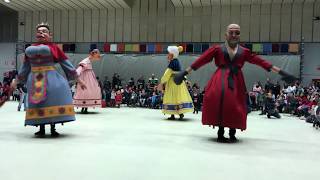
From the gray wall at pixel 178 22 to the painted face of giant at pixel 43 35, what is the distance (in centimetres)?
1152

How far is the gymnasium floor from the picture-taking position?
289 centimetres

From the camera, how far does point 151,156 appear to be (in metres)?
3.57

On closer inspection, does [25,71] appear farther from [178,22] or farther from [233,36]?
[178,22]

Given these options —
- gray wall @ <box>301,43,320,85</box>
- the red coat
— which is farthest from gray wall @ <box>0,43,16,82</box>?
the red coat

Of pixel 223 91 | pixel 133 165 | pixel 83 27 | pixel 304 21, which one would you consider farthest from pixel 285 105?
pixel 83 27

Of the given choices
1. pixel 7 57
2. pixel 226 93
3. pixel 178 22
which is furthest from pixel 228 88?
pixel 7 57

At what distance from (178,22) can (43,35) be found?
11925 millimetres

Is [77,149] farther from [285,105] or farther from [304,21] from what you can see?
[304,21]

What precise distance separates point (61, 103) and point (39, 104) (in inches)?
10.5

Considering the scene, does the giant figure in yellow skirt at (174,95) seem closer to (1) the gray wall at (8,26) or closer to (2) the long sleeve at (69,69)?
(2) the long sleeve at (69,69)

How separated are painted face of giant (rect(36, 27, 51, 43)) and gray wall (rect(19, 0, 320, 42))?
37.8 ft

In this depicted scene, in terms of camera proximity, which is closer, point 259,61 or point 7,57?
point 259,61

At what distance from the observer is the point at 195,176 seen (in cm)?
284

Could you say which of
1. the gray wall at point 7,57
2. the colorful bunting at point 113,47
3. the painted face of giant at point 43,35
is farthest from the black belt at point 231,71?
the gray wall at point 7,57
